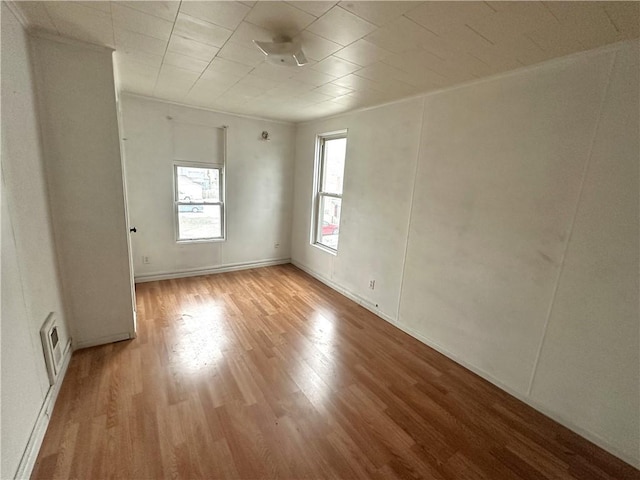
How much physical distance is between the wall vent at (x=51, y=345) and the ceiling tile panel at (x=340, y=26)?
2.48 metres

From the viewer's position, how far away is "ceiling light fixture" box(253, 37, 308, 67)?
167 centimetres

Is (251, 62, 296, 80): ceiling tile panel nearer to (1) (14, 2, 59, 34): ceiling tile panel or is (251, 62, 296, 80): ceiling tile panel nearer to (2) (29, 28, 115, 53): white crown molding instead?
(2) (29, 28, 115, 53): white crown molding

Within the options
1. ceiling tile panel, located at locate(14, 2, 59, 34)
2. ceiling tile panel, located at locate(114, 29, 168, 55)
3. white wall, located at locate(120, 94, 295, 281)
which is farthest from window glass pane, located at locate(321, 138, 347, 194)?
ceiling tile panel, located at locate(14, 2, 59, 34)

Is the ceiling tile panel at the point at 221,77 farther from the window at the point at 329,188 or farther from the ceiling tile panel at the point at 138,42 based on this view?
the window at the point at 329,188

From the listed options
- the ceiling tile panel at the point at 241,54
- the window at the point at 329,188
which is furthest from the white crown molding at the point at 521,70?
the ceiling tile panel at the point at 241,54

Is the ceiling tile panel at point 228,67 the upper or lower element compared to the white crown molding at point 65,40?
upper

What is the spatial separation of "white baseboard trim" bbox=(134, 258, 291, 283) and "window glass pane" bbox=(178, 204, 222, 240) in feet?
1.72

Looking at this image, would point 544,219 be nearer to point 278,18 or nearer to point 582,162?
point 582,162

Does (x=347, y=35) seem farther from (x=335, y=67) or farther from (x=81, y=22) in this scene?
(x=81, y=22)

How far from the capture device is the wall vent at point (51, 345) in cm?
169

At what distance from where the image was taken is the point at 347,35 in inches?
65.2

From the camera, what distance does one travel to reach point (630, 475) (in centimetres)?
159

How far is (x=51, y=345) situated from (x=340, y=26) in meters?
2.68

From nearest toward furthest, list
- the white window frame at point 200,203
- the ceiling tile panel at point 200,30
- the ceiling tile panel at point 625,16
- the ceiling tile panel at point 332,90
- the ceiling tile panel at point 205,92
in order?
the ceiling tile panel at point 625,16
the ceiling tile panel at point 200,30
the ceiling tile panel at point 332,90
the ceiling tile panel at point 205,92
the white window frame at point 200,203
